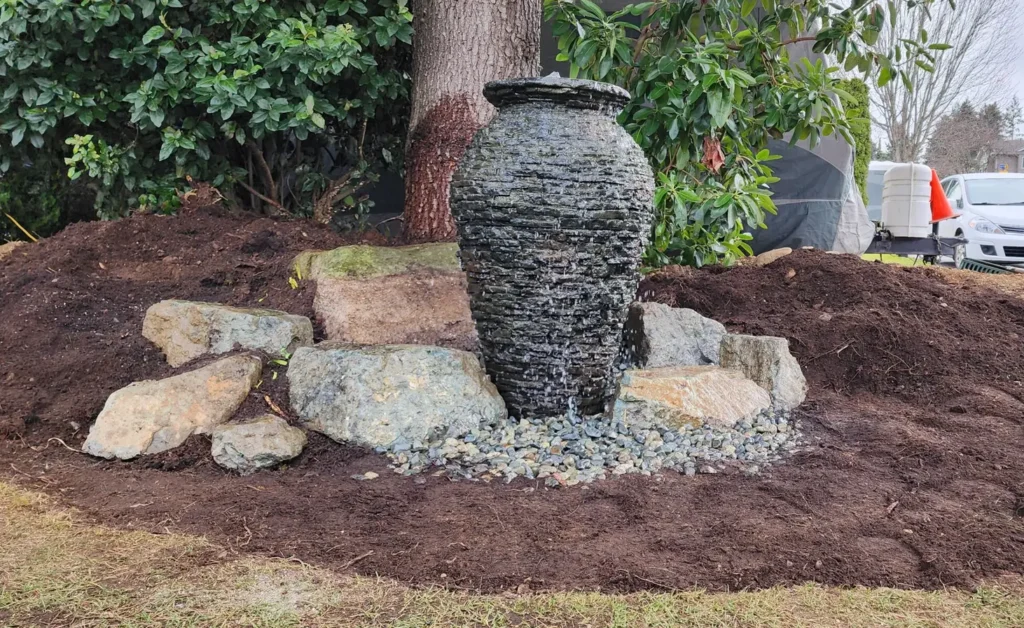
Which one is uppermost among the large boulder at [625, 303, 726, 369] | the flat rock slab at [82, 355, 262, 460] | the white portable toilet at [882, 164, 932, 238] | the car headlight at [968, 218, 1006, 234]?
the white portable toilet at [882, 164, 932, 238]

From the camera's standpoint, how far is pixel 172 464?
2.68 metres

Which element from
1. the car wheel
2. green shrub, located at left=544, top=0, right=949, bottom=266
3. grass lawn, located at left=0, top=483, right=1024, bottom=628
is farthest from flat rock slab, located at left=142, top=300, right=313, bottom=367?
the car wheel

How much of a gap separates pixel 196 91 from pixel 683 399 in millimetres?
3187

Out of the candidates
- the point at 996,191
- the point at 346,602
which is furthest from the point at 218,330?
the point at 996,191

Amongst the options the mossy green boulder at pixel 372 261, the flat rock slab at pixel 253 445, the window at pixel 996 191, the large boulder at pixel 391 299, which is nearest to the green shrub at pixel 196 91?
the mossy green boulder at pixel 372 261

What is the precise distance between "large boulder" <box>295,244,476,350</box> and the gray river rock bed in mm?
835

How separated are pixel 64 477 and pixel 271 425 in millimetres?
699

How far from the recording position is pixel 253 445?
2646mm

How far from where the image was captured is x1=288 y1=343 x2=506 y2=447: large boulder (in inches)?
112

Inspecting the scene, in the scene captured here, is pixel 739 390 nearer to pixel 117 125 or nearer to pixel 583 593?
pixel 583 593

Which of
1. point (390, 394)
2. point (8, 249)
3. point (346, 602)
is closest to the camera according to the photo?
point (346, 602)

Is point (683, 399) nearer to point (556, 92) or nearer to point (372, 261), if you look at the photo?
point (556, 92)

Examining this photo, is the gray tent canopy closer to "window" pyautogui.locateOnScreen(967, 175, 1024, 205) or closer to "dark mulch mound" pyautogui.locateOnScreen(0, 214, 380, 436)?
"window" pyautogui.locateOnScreen(967, 175, 1024, 205)

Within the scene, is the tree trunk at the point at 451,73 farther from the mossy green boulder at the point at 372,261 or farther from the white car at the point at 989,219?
the white car at the point at 989,219
